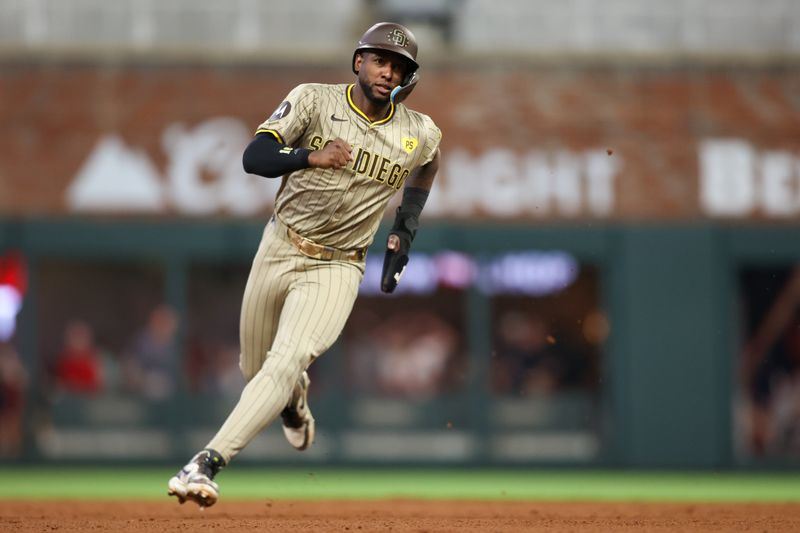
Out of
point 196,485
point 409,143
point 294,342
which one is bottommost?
point 196,485

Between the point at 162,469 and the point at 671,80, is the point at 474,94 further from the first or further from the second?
the point at 162,469

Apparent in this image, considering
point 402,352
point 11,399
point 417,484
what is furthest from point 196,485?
point 11,399

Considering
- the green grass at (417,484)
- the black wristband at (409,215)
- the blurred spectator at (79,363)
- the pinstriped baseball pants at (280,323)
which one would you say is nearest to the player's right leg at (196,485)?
the pinstriped baseball pants at (280,323)

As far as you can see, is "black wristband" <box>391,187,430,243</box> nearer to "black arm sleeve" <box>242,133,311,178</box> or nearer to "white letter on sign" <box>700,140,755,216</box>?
"black arm sleeve" <box>242,133,311,178</box>

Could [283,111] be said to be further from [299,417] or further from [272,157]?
[299,417]

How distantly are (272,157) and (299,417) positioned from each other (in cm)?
184

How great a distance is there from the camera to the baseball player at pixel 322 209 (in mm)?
6336

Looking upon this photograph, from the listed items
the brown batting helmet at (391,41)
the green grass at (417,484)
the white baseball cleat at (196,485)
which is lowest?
the green grass at (417,484)

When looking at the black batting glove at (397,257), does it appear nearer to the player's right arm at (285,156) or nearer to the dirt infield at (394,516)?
the player's right arm at (285,156)

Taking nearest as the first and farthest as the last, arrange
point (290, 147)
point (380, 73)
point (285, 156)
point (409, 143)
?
point (285, 156) < point (290, 147) < point (380, 73) < point (409, 143)

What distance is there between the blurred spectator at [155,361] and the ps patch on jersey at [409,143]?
8.24 meters

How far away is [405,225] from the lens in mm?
7035

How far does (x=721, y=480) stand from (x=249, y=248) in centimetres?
528

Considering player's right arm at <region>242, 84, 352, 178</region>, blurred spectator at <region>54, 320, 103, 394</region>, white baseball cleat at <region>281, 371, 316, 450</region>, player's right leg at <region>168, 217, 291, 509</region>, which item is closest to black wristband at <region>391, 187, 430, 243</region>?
player's right leg at <region>168, 217, 291, 509</region>
